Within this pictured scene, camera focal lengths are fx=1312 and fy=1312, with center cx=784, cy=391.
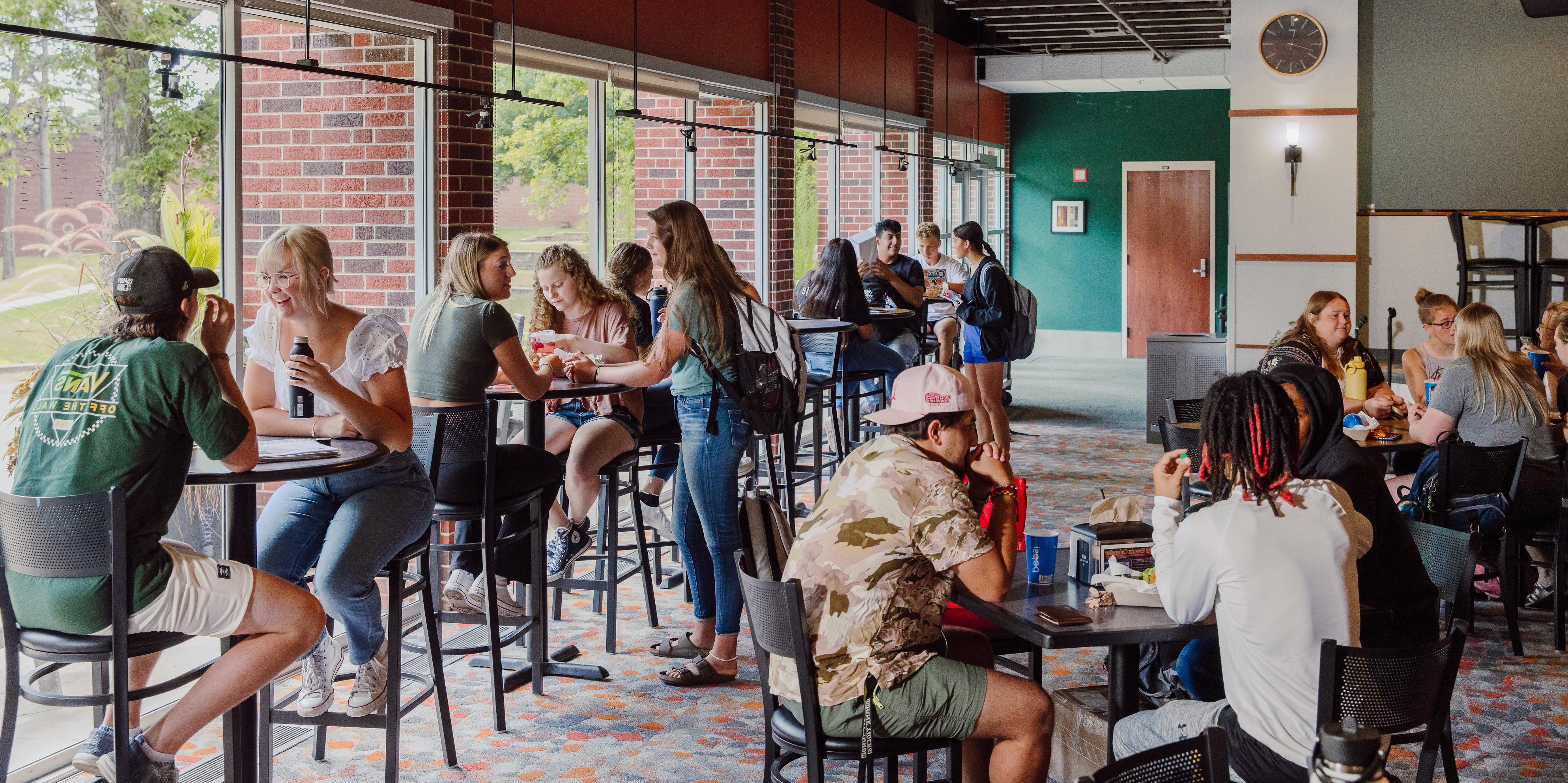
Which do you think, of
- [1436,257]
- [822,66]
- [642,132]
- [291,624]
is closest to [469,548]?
[291,624]

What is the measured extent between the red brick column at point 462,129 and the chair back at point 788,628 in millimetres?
3427

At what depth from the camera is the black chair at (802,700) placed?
8.17ft

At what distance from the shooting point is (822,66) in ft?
33.0

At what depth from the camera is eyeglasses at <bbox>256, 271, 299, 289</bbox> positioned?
3.30 meters

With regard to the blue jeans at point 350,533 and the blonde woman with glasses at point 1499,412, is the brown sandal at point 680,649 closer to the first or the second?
→ the blue jeans at point 350,533

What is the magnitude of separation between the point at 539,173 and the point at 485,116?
132cm

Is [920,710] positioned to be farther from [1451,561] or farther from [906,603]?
[1451,561]

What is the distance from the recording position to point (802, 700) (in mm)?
2584

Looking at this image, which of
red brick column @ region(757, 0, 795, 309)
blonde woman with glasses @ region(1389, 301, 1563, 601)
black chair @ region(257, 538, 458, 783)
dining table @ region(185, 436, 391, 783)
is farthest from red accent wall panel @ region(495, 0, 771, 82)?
blonde woman with glasses @ region(1389, 301, 1563, 601)

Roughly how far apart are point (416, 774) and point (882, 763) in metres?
1.29

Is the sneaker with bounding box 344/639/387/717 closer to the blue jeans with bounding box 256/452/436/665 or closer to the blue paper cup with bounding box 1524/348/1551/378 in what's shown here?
the blue jeans with bounding box 256/452/436/665

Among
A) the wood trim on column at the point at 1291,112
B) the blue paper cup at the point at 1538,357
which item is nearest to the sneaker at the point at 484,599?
the blue paper cup at the point at 1538,357

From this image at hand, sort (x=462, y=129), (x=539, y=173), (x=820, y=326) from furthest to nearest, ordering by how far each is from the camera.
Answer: (x=820, y=326)
(x=539, y=173)
(x=462, y=129)

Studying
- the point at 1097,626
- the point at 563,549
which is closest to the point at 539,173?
the point at 563,549
